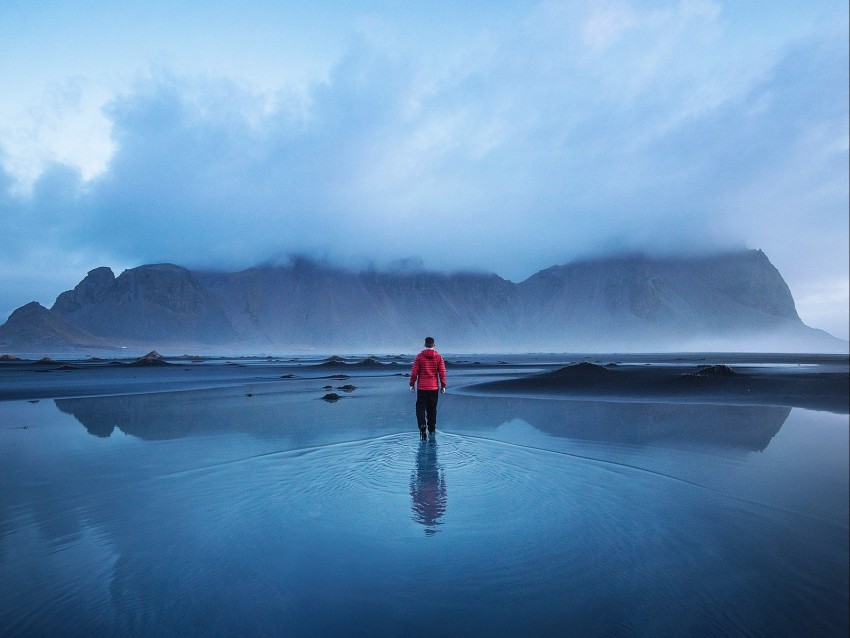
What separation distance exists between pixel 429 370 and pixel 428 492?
5582mm

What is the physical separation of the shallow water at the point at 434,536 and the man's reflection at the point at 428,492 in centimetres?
4

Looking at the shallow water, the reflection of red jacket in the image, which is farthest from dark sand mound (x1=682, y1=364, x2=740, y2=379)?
the reflection of red jacket

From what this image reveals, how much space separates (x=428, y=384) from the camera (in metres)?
11.7

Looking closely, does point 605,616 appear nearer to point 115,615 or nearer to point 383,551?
point 383,551

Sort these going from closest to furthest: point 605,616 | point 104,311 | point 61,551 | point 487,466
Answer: point 605,616, point 61,551, point 487,466, point 104,311

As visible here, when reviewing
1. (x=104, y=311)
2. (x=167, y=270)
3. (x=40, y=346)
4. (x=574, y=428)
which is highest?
(x=167, y=270)

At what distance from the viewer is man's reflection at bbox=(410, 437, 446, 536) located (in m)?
5.51

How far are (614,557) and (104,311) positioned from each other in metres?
214

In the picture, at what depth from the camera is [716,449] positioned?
8750 millimetres

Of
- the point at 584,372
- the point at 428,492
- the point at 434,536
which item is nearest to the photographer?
the point at 434,536

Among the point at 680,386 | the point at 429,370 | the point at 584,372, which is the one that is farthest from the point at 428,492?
the point at 584,372

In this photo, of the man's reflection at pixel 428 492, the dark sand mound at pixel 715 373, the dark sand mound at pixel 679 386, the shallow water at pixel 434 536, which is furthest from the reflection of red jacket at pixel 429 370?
the dark sand mound at pixel 715 373

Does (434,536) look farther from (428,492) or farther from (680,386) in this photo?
(680,386)

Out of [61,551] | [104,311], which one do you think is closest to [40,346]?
[104,311]
